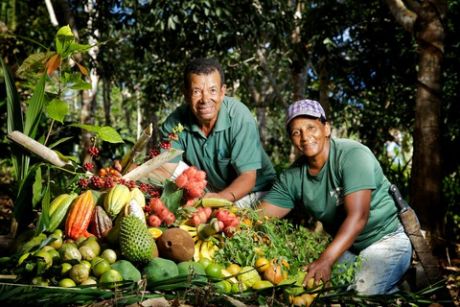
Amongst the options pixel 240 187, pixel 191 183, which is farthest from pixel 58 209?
pixel 240 187

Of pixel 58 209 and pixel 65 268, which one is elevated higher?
pixel 58 209

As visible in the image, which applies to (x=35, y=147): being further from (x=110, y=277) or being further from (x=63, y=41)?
(x=110, y=277)

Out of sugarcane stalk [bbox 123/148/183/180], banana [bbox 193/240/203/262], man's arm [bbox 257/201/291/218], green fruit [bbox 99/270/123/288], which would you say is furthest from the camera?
man's arm [bbox 257/201/291/218]

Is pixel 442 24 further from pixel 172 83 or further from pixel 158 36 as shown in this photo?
pixel 172 83

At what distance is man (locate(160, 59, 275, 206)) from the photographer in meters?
3.14

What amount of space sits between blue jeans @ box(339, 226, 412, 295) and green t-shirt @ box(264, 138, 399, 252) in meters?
0.04

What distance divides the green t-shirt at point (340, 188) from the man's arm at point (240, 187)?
0.18 meters

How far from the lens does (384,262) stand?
2.84 m

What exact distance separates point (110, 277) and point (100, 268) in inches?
4.0

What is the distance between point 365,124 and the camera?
840 centimetres

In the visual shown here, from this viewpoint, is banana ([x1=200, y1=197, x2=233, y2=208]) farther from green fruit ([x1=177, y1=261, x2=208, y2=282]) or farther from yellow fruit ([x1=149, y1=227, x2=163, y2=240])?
green fruit ([x1=177, y1=261, x2=208, y2=282])

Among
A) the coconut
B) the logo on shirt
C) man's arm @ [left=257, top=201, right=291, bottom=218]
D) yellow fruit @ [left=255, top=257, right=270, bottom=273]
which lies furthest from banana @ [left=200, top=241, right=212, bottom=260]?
the logo on shirt

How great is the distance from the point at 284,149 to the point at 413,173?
11199mm

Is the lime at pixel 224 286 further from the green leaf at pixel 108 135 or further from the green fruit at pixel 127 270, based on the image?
the green leaf at pixel 108 135
